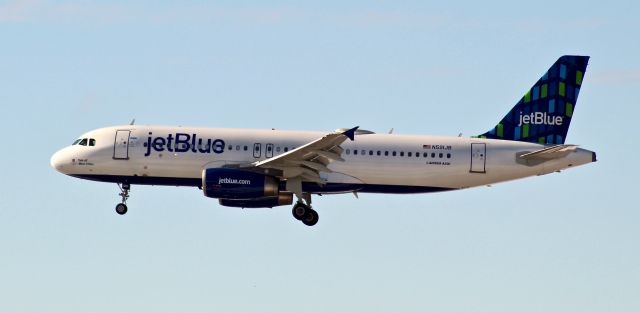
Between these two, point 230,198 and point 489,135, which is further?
point 489,135

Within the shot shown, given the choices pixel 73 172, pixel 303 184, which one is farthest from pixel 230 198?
pixel 73 172

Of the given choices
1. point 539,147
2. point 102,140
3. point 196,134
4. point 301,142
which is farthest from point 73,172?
point 539,147

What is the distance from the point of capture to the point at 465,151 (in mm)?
69250

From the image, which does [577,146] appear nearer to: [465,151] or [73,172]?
[465,151]

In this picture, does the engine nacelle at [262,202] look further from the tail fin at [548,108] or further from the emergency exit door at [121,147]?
the tail fin at [548,108]

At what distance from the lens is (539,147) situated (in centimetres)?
7012

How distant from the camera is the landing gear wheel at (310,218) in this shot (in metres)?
68.8

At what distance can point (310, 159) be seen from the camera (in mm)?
66688

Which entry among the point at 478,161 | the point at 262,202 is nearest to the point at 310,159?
the point at 262,202

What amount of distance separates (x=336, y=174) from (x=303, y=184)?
162 centimetres

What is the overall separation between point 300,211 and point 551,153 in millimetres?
12091

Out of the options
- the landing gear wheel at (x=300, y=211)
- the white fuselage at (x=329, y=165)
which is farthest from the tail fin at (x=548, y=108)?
the landing gear wheel at (x=300, y=211)

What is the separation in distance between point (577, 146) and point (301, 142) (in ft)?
42.3

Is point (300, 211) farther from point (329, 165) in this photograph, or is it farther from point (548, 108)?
point (548, 108)
